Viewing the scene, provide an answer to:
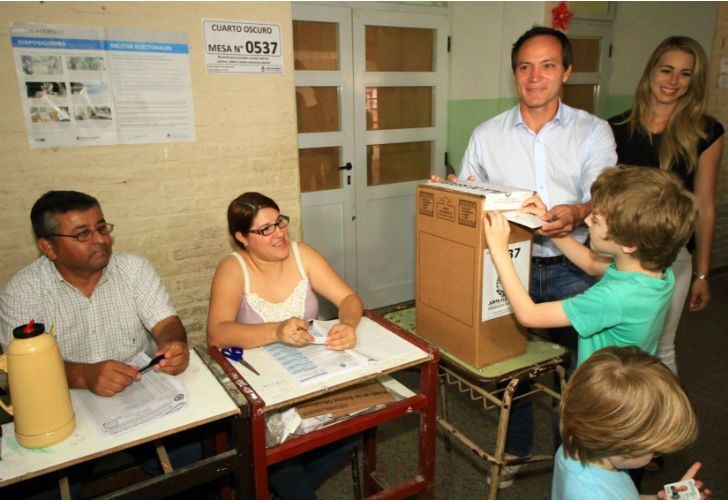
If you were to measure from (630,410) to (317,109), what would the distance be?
3.16m

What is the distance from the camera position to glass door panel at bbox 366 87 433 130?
414cm

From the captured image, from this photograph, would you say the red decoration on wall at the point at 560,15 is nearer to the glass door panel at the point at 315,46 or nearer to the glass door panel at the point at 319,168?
the glass door panel at the point at 315,46

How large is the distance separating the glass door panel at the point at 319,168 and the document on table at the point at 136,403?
2443mm

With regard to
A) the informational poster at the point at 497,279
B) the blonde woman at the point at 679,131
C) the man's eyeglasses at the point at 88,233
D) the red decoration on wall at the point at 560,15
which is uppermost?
the red decoration on wall at the point at 560,15

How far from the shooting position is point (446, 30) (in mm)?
4293

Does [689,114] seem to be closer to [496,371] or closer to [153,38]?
[496,371]

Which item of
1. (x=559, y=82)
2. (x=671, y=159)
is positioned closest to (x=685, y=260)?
(x=671, y=159)

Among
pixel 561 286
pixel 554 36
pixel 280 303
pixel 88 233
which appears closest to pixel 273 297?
pixel 280 303

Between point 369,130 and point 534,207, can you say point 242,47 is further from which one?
point 534,207

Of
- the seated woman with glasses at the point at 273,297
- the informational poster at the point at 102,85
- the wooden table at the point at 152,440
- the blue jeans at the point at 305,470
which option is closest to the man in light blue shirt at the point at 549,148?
the seated woman with glasses at the point at 273,297

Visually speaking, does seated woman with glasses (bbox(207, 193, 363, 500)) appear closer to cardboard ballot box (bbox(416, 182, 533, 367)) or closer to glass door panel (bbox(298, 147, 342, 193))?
cardboard ballot box (bbox(416, 182, 533, 367))

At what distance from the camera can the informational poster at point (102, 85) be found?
89.5 inches

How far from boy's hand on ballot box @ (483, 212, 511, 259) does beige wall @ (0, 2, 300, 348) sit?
1603 millimetres

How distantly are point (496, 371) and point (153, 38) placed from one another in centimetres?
206
